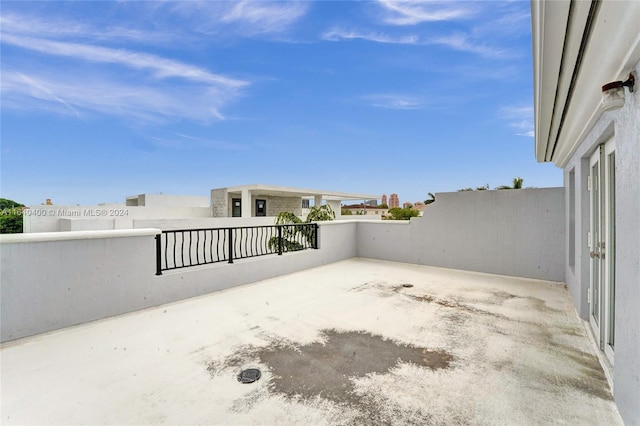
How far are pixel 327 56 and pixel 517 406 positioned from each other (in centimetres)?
1210

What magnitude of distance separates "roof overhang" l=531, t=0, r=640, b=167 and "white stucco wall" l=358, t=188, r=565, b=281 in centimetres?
322

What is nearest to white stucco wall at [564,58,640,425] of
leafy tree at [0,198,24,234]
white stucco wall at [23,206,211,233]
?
white stucco wall at [23,206,211,233]

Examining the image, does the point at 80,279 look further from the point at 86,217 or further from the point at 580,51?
the point at 86,217

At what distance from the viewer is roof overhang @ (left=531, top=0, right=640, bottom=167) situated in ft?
3.92

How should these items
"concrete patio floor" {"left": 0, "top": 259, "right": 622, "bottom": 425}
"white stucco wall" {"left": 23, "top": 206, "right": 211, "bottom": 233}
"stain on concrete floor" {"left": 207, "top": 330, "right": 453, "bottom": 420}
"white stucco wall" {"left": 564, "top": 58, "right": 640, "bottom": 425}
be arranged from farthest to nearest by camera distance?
1. "white stucco wall" {"left": 23, "top": 206, "right": 211, "bottom": 233}
2. "stain on concrete floor" {"left": 207, "top": 330, "right": 453, "bottom": 420}
3. "concrete patio floor" {"left": 0, "top": 259, "right": 622, "bottom": 425}
4. "white stucco wall" {"left": 564, "top": 58, "right": 640, "bottom": 425}

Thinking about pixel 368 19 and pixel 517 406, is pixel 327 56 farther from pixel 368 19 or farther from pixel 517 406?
pixel 517 406

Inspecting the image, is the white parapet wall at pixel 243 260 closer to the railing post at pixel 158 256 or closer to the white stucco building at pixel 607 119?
the railing post at pixel 158 256

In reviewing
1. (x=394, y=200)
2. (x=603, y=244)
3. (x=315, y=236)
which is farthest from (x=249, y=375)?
(x=394, y=200)

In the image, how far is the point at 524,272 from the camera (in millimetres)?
5461

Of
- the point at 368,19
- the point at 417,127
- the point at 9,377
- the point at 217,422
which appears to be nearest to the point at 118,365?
the point at 9,377

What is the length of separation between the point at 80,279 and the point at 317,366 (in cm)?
296

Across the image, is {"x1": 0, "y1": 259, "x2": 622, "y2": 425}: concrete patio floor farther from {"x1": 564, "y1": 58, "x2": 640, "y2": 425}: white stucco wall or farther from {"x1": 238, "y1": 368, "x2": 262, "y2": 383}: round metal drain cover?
{"x1": 564, "y1": 58, "x2": 640, "y2": 425}: white stucco wall

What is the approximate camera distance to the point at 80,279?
10.5 feet

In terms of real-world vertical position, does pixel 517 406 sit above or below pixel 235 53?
below
